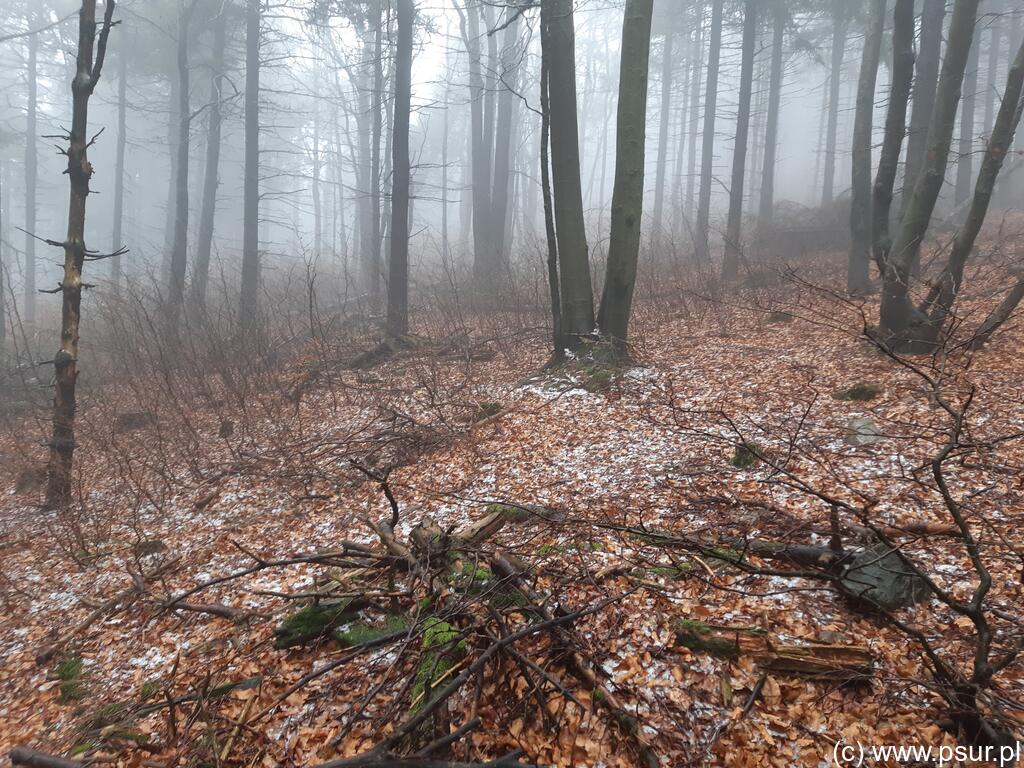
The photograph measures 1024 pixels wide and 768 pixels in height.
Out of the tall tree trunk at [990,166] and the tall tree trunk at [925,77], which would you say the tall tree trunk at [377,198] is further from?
the tall tree trunk at [925,77]

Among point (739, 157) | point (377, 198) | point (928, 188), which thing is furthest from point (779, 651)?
point (377, 198)

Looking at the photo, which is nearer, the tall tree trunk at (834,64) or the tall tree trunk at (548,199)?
the tall tree trunk at (548,199)

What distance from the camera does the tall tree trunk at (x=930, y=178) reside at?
19.6ft

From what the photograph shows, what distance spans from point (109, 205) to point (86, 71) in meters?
37.8

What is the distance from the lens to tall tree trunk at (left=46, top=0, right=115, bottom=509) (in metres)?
5.19

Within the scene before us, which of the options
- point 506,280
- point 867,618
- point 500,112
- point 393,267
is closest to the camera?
point 867,618

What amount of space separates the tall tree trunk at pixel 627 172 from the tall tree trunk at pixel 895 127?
2857mm

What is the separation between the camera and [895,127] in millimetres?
6703

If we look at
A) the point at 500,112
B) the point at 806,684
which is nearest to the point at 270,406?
the point at 806,684

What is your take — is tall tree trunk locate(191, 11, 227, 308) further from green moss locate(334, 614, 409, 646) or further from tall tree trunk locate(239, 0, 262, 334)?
green moss locate(334, 614, 409, 646)

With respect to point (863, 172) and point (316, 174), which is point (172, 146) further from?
point (863, 172)

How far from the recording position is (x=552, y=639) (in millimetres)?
2590

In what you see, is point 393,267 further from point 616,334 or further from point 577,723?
point 577,723

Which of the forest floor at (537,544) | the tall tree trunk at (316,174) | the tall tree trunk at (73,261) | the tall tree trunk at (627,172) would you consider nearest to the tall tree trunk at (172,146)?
the tall tree trunk at (316,174)
